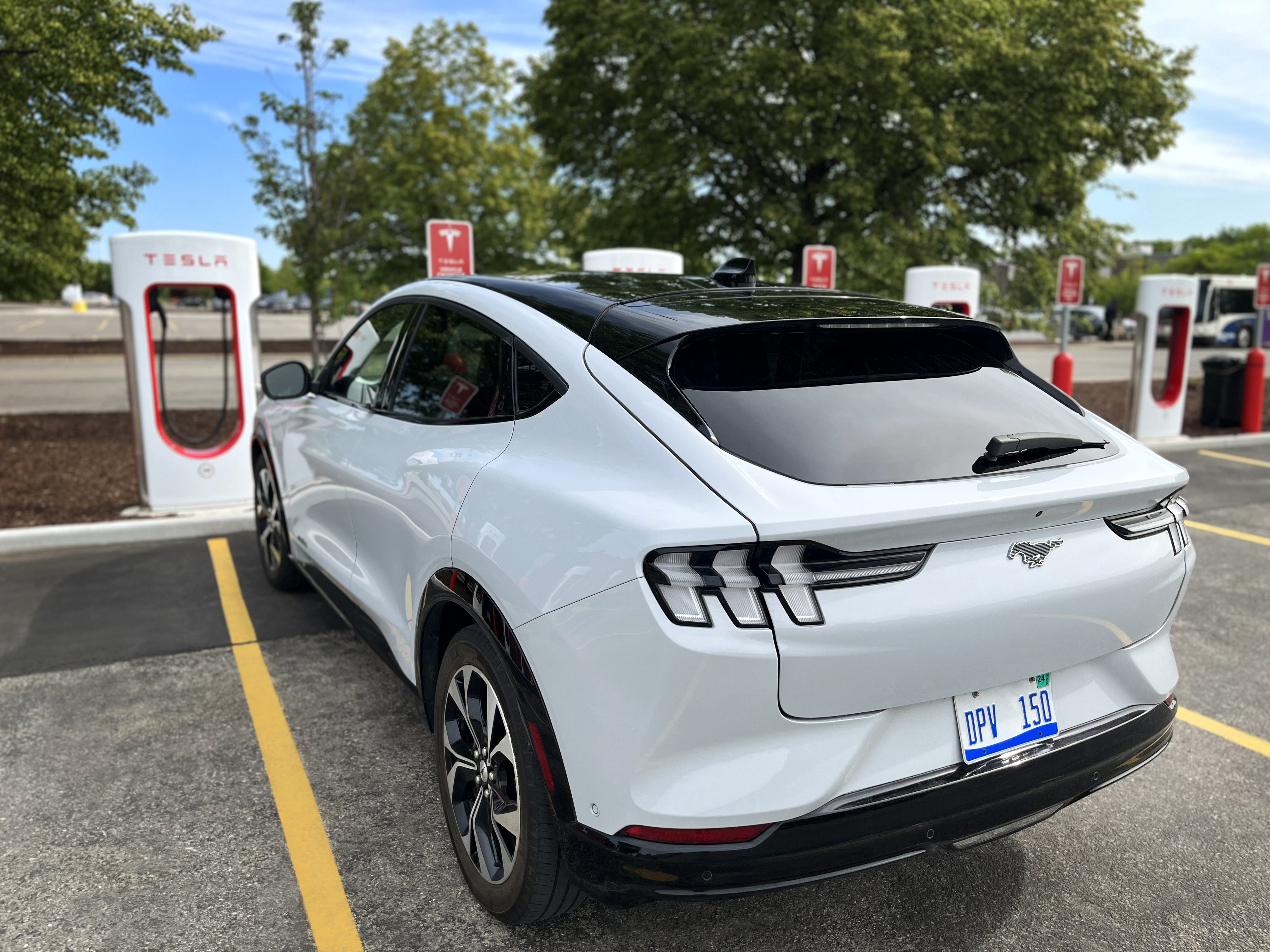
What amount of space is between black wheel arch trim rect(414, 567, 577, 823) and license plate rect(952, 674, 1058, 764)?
3.01 ft

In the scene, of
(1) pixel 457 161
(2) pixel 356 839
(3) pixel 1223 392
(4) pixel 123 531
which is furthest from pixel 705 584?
(1) pixel 457 161

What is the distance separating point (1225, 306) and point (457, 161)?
33859 millimetres

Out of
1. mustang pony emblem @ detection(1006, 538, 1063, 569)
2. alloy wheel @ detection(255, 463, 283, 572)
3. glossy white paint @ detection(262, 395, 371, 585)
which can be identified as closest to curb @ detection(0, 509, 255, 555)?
alloy wheel @ detection(255, 463, 283, 572)

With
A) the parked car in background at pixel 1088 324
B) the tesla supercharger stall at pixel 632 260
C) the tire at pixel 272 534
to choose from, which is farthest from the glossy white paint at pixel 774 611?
the parked car in background at pixel 1088 324

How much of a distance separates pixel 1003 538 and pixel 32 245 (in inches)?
414

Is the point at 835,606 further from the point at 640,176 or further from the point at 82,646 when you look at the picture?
the point at 640,176

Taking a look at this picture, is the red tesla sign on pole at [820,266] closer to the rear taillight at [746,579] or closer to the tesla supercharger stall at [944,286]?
the tesla supercharger stall at [944,286]

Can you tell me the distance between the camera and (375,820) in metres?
3.11

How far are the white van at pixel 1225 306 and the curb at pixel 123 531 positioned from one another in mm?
41464

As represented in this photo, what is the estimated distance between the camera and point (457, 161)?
2166 cm

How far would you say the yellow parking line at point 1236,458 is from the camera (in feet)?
35.0

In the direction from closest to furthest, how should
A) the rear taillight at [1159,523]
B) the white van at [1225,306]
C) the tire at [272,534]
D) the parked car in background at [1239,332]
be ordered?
the rear taillight at [1159,523], the tire at [272,534], the white van at [1225,306], the parked car in background at [1239,332]

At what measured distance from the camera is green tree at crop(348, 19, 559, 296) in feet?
68.7

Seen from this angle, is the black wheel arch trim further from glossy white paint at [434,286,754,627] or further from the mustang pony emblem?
the mustang pony emblem
